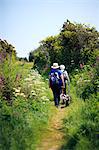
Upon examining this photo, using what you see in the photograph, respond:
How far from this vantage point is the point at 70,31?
77.8 feet

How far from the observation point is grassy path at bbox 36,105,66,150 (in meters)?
8.95

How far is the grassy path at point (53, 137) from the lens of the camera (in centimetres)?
895

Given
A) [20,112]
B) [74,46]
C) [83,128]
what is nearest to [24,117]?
[20,112]

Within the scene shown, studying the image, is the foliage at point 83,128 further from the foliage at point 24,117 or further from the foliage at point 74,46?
the foliage at point 74,46

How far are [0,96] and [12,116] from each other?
135 centimetres

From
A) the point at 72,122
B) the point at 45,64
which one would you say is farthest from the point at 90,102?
the point at 45,64

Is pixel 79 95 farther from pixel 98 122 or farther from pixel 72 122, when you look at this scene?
pixel 98 122

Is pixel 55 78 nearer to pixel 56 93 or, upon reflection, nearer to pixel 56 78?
pixel 56 78

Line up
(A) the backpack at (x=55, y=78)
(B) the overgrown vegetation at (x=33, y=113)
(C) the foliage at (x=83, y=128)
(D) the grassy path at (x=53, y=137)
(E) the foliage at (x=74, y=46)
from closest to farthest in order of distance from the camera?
(C) the foliage at (x=83, y=128) < (B) the overgrown vegetation at (x=33, y=113) < (D) the grassy path at (x=53, y=137) < (A) the backpack at (x=55, y=78) < (E) the foliage at (x=74, y=46)

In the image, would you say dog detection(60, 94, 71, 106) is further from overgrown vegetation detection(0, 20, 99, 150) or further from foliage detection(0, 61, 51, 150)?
foliage detection(0, 61, 51, 150)

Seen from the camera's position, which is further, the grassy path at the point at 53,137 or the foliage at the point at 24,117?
the grassy path at the point at 53,137

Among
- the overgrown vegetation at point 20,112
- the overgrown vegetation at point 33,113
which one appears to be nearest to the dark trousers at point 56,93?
the overgrown vegetation at point 33,113

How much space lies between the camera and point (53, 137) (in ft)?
31.4

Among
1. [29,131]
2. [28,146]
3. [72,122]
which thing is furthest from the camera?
[72,122]
